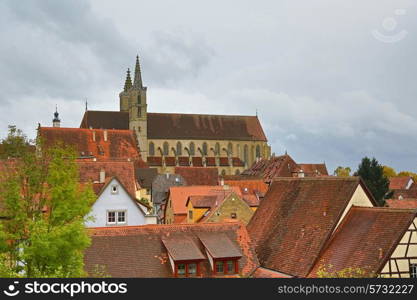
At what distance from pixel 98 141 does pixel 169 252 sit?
70.1 meters

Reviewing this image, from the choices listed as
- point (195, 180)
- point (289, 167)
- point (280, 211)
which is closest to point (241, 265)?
point (280, 211)

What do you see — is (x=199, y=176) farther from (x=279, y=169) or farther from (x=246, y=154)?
(x=246, y=154)

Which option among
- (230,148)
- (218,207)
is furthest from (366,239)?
(230,148)

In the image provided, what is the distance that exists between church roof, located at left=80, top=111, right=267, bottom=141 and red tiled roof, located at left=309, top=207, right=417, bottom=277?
99048 mm

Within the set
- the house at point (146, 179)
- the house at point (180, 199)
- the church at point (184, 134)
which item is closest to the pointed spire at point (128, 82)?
the church at point (184, 134)

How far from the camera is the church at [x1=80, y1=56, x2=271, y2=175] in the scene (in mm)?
120875

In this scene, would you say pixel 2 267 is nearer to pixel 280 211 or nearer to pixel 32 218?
pixel 32 218

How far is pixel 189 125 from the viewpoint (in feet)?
427

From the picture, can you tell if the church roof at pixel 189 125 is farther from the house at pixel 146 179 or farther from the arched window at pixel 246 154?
the house at pixel 146 179

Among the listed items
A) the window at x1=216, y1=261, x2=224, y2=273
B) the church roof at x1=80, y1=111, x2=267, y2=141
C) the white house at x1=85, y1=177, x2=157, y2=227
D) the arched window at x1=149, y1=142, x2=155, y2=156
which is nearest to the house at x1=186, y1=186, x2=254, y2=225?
the white house at x1=85, y1=177, x2=157, y2=227

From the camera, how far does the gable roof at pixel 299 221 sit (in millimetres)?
25062

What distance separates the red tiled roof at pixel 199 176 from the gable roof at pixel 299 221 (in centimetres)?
4433

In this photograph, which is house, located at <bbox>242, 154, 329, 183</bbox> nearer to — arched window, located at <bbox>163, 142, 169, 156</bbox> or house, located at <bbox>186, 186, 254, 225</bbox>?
house, located at <bbox>186, 186, 254, 225</bbox>

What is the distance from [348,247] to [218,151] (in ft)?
347
